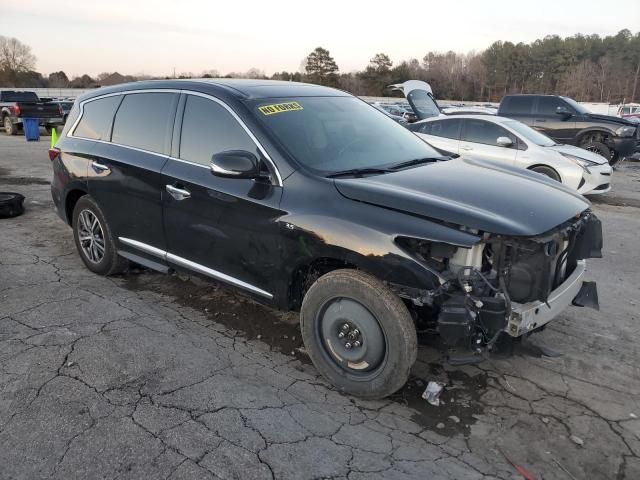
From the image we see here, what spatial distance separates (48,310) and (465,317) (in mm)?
3437

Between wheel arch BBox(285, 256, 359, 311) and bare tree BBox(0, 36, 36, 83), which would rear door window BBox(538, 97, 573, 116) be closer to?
wheel arch BBox(285, 256, 359, 311)

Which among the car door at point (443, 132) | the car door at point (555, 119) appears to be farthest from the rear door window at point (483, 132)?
the car door at point (555, 119)

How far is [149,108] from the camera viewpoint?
4395 millimetres

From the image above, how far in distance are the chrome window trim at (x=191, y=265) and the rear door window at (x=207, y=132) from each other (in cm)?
80

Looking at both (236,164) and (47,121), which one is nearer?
(236,164)

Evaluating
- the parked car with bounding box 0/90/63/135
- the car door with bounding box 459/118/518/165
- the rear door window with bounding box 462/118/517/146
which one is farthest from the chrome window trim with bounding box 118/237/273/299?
the parked car with bounding box 0/90/63/135

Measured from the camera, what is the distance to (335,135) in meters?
3.87

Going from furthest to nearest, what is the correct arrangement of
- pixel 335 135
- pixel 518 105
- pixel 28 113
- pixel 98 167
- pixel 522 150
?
pixel 28 113
pixel 518 105
pixel 522 150
pixel 98 167
pixel 335 135

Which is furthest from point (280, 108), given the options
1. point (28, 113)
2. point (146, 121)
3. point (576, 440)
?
point (28, 113)

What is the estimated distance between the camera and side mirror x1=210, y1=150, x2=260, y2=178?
3.32 meters

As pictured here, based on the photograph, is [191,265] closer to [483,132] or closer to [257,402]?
[257,402]

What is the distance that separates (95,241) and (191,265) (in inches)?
61.0

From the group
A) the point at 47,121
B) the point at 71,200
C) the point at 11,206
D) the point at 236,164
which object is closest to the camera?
the point at 236,164

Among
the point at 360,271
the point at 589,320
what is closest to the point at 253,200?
the point at 360,271
